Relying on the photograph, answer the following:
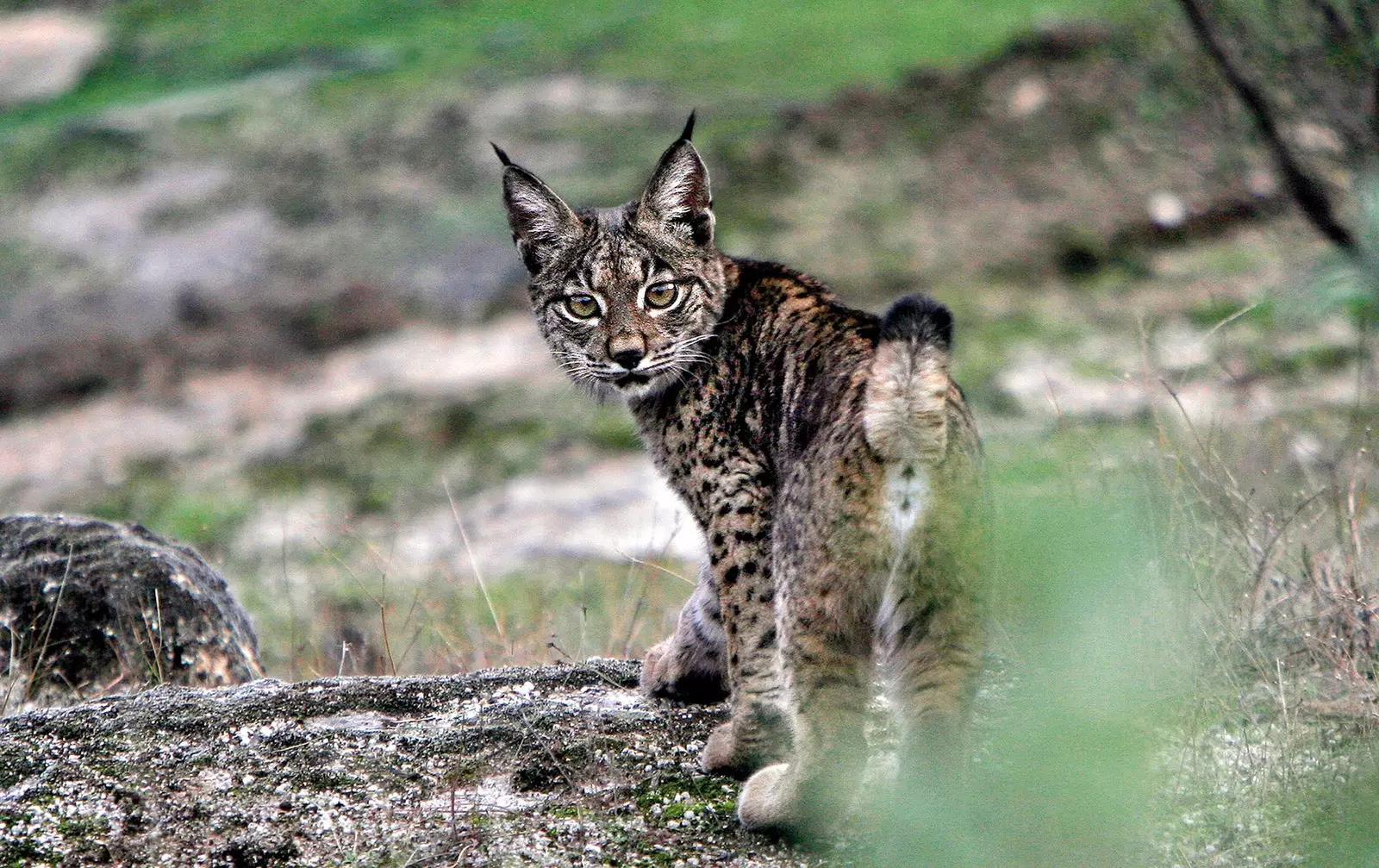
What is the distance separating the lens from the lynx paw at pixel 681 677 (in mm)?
5387

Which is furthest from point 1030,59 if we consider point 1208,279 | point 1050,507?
point 1050,507

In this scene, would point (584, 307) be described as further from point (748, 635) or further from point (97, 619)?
point (97, 619)

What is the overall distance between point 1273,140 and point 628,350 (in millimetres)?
3323

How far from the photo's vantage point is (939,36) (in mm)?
19984

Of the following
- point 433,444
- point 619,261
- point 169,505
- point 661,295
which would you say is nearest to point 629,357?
point 661,295

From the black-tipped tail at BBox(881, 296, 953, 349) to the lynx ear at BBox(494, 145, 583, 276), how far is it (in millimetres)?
1803

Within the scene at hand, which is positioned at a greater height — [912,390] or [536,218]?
[536,218]

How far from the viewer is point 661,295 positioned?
18.0 ft

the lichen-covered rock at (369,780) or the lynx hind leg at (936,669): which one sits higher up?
the lynx hind leg at (936,669)

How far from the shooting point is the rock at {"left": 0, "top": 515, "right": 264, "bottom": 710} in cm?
594

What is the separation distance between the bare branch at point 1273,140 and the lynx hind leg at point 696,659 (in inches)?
132

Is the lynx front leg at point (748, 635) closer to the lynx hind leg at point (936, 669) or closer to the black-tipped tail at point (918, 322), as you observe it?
the lynx hind leg at point (936, 669)

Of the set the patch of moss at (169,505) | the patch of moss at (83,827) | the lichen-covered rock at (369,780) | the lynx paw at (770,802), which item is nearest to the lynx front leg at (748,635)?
the lichen-covered rock at (369,780)

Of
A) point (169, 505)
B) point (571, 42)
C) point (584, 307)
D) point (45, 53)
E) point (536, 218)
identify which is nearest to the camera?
point (584, 307)
